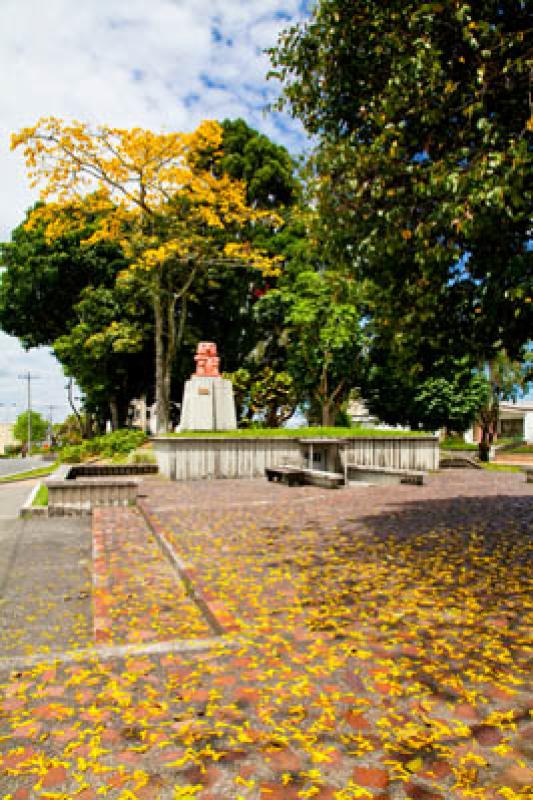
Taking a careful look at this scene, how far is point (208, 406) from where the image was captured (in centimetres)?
2300

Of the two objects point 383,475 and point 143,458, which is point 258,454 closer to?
point 383,475

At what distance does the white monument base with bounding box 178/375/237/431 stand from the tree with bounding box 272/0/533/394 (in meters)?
15.7

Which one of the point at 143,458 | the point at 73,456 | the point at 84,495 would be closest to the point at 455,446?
the point at 143,458

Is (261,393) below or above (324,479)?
above

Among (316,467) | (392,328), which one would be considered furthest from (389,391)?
(392,328)

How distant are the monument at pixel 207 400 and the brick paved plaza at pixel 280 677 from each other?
1474cm

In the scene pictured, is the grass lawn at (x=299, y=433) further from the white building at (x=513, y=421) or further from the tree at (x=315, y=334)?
the white building at (x=513, y=421)

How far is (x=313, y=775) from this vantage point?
2.83 m

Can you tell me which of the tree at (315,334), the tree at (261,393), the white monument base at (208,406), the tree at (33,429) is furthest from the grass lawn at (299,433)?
the tree at (33,429)

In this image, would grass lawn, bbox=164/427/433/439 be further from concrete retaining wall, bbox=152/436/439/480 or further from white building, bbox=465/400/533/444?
white building, bbox=465/400/533/444

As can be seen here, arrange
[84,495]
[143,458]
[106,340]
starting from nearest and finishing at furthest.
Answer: [84,495], [143,458], [106,340]

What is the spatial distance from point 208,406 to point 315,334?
10.3 m

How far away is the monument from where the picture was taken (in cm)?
2288

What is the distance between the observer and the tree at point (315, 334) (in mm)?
30531
